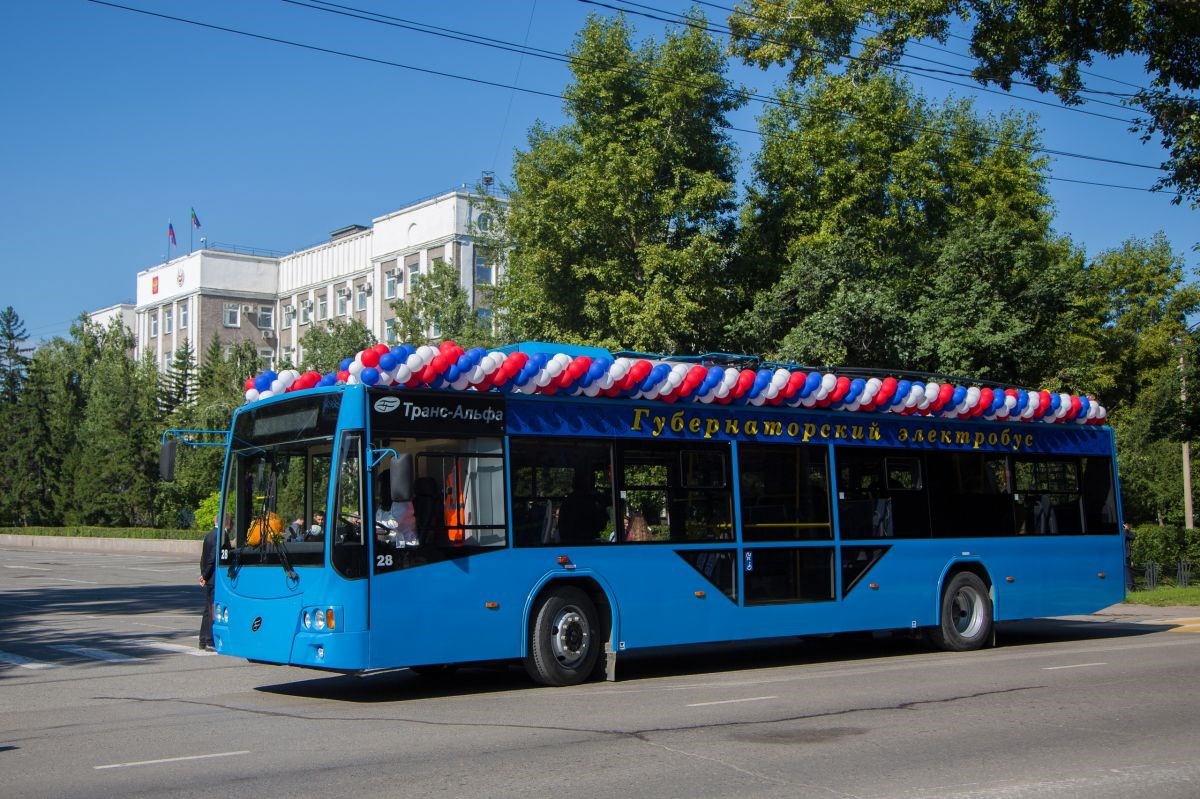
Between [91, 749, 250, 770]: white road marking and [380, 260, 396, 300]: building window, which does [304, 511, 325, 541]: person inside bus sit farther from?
[380, 260, 396, 300]: building window

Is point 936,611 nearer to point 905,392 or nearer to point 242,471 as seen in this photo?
point 905,392

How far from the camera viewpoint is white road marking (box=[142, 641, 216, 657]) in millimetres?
16609

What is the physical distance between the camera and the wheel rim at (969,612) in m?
16.3

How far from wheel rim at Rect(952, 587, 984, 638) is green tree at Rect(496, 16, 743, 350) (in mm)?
15048

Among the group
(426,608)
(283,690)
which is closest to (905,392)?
(426,608)

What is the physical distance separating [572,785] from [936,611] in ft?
31.4

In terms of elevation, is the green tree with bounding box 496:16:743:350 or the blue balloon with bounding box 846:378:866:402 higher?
the green tree with bounding box 496:16:743:350

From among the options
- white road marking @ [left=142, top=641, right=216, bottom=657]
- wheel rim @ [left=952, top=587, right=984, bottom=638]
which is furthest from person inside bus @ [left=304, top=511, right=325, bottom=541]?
wheel rim @ [left=952, top=587, right=984, bottom=638]

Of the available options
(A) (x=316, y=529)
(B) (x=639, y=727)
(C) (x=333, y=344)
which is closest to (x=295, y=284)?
(C) (x=333, y=344)

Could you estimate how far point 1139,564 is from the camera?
3500 centimetres

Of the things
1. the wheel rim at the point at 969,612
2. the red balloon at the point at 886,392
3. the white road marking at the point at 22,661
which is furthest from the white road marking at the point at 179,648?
the wheel rim at the point at 969,612

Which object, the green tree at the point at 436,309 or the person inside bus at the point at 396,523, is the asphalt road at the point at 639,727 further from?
the green tree at the point at 436,309

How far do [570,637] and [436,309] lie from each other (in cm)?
4202

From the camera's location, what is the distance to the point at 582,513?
12672mm
